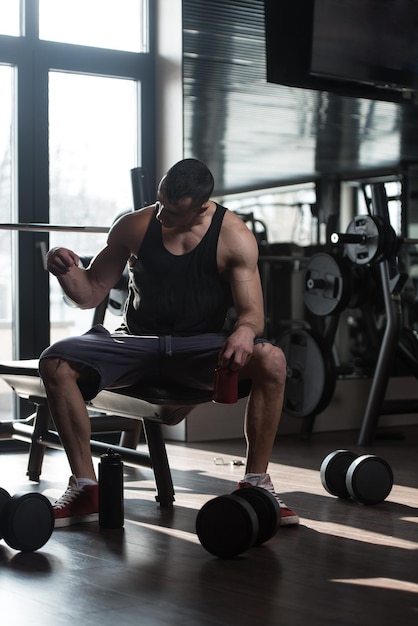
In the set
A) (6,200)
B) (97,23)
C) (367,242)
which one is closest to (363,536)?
(367,242)

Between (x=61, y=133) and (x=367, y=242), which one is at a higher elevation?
(x=61, y=133)

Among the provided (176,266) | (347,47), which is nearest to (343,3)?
(347,47)

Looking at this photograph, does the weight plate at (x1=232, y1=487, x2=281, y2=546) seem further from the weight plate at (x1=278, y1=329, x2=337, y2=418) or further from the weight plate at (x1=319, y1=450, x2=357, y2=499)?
the weight plate at (x1=278, y1=329, x2=337, y2=418)

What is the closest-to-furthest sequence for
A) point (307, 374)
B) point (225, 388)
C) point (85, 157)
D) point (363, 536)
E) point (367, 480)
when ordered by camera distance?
point (225, 388)
point (363, 536)
point (367, 480)
point (85, 157)
point (307, 374)

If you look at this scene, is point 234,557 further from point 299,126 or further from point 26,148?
point 299,126

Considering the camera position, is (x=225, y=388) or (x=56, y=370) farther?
(x=56, y=370)

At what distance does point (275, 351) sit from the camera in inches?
99.4

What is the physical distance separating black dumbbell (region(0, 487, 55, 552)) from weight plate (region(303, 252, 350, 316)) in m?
2.56

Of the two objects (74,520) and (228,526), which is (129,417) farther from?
(228,526)

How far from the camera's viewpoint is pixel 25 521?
85.8 inches

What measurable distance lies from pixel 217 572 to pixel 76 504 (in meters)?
0.65

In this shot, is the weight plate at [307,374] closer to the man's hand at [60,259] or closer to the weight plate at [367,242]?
the weight plate at [367,242]

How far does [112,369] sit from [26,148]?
6.58 ft

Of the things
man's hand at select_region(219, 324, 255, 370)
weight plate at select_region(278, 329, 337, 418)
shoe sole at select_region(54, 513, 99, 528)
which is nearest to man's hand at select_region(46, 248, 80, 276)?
man's hand at select_region(219, 324, 255, 370)
